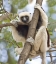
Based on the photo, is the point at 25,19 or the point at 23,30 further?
the point at 23,30

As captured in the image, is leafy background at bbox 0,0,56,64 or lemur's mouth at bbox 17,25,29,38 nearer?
lemur's mouth at bbox 17,25,29,38

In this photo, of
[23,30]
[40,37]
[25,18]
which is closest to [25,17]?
[25,18]

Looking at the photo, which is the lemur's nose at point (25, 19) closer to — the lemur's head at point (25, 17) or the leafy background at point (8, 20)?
the lemur's head at point (25, 17)

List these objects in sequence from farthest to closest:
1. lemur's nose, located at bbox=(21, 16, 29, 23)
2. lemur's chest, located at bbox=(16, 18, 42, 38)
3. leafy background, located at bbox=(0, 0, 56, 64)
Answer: leafy background, located at bbox=(0, 0, 56, 64) → lemur's chest, located at bbox=(16, 18, 42, 38) → lemur's nose, located at bbox=(21, 16, 29, 23)

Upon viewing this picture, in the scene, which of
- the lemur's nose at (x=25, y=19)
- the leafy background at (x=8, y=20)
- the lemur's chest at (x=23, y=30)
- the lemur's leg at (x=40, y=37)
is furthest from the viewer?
the leafy background at (x=8, y=20)

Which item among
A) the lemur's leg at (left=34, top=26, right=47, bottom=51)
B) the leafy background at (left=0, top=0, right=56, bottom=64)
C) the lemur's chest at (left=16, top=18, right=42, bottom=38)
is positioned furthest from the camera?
the leafy background at (left=0, top=0, right=56, bottom=64)

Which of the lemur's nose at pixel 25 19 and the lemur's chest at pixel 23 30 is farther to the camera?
the lemur's chest at pixel 23 30

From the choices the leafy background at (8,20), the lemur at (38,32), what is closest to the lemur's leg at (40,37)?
the lemur at (38,32)

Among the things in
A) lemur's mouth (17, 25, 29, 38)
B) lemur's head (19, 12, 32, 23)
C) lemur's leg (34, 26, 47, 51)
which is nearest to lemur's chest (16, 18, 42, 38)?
lemur's mouth (17, 25, 29, 38)

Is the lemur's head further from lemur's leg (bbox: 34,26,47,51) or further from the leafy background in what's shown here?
lemur's leg (bbox: 34,26,47,51)

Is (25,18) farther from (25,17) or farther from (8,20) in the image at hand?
(8,20)

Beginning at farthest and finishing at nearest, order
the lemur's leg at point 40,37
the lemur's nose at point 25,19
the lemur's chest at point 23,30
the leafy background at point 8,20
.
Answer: the leafy background at point 8,20
the lemur's chest at point 23,30
the lemur's nose at point 25,19
the lemur's leg at point 40,37

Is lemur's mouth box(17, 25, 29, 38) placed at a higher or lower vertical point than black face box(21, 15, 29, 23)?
lower

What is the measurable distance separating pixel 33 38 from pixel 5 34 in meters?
1.32
